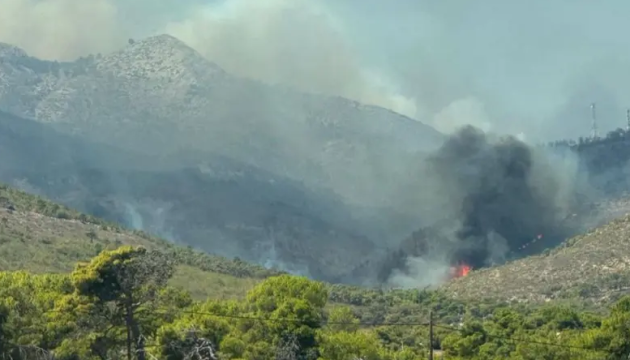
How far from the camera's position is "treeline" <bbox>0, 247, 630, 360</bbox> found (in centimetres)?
7519

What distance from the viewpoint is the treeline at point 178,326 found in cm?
7519

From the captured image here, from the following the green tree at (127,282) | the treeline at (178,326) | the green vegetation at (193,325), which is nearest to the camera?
the treeline at (178,326)

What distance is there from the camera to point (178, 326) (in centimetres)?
7906

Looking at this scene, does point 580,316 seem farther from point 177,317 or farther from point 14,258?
point 14,258

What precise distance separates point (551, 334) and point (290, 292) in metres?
37.9

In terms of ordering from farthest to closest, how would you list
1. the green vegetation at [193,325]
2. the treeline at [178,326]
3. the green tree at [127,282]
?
the green tree at [127,282] < the green vegetation at [193,325] < the treeline at [178,326]

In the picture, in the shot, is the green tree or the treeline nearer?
the treeline

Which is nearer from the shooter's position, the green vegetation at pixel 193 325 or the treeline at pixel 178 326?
the treeline at pixel 178 326

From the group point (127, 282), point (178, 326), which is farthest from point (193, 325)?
point (127, 282)

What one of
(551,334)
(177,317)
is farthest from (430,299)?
(177,317)

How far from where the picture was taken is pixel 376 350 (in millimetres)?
93500

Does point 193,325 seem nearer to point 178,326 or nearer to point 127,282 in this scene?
point 178,326

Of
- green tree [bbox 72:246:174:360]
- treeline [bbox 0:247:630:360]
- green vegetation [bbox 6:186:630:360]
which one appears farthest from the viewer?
green tree [bbox 72:246:174:360]

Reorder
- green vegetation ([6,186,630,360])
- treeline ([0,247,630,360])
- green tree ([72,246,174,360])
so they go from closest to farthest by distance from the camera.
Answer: treeline ([0,247,630,360])
green vegetation ([6,186,630,360])
green tree ([72,246,174,360])
